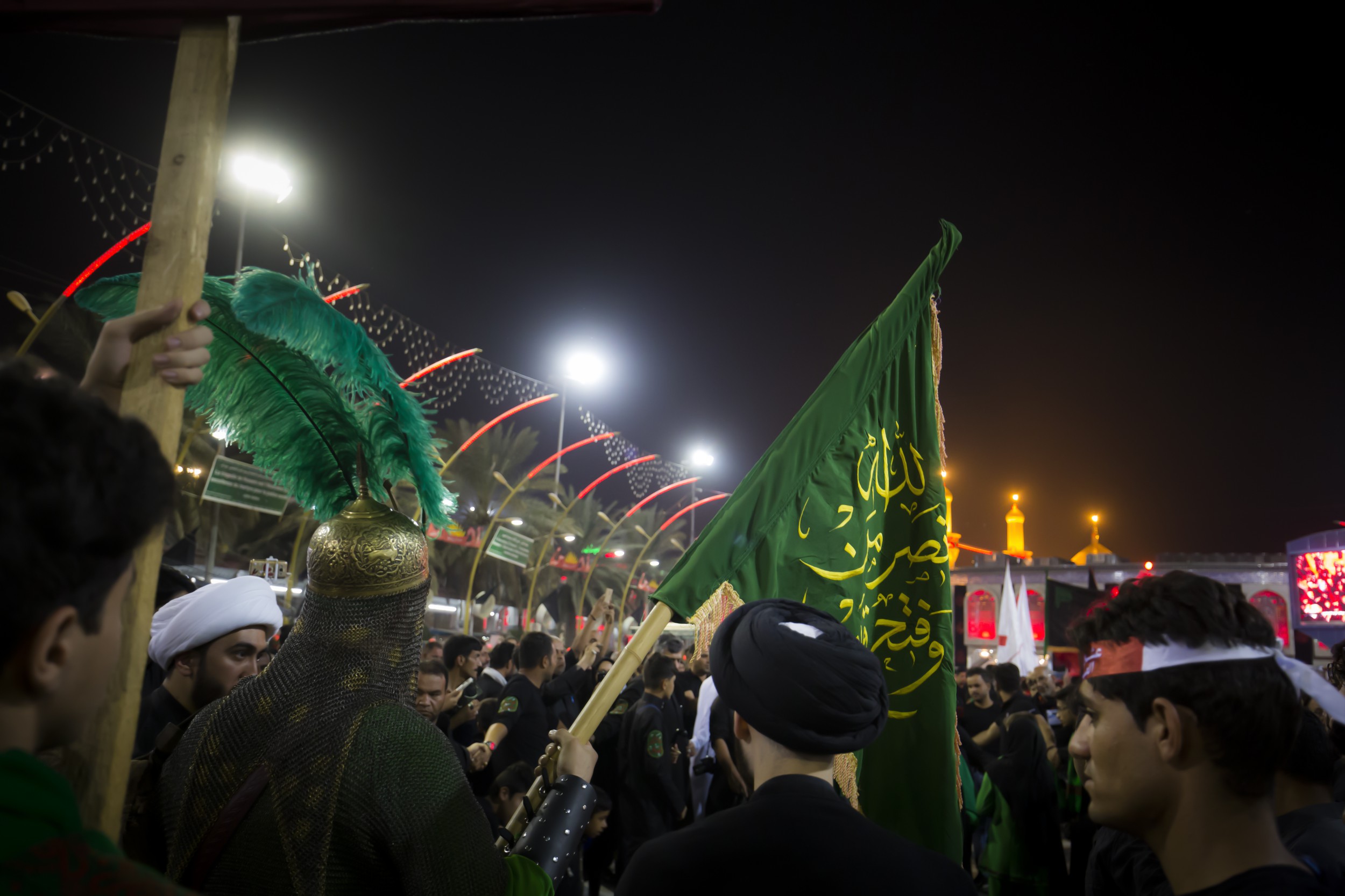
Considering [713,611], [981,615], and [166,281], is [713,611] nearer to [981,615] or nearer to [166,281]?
[166,281]

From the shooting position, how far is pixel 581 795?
2.29 metres

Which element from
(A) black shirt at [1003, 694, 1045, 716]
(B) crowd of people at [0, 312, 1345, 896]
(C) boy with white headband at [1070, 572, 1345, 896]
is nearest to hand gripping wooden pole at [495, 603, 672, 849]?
(B) crowd of people at [0, 312, 1345, 896]

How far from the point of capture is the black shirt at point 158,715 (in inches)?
128

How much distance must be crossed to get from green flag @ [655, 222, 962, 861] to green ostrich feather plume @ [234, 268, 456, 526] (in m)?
0.91

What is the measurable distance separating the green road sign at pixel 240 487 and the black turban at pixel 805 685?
29.1ft

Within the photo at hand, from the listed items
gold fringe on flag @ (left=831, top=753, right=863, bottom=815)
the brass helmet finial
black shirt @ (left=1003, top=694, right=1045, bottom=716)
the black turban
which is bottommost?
black shirt @ (left=1003, top=694, right=1045, bottom=716)

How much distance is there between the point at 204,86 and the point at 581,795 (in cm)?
195

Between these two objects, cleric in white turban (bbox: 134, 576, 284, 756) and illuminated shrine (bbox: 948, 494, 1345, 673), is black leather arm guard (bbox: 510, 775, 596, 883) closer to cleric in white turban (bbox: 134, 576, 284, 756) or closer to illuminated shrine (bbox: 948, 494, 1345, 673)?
cleric in white turban (bbox: 134, 576, 284, 756)

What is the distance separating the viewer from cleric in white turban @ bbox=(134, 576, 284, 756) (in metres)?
3.17

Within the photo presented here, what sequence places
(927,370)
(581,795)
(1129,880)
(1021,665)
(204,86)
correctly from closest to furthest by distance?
(204,86) → (581,795) → (1129,880) → (927,370) → (1021,665)

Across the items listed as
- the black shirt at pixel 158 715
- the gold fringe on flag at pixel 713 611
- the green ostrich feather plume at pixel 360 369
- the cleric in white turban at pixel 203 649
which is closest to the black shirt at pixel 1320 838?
the gold fringe on flag at pixel 713 611

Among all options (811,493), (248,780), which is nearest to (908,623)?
(811,493)

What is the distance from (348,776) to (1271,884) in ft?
6.34

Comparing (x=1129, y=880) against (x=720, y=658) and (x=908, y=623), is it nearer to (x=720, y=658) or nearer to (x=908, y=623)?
(x=908, y=623)
